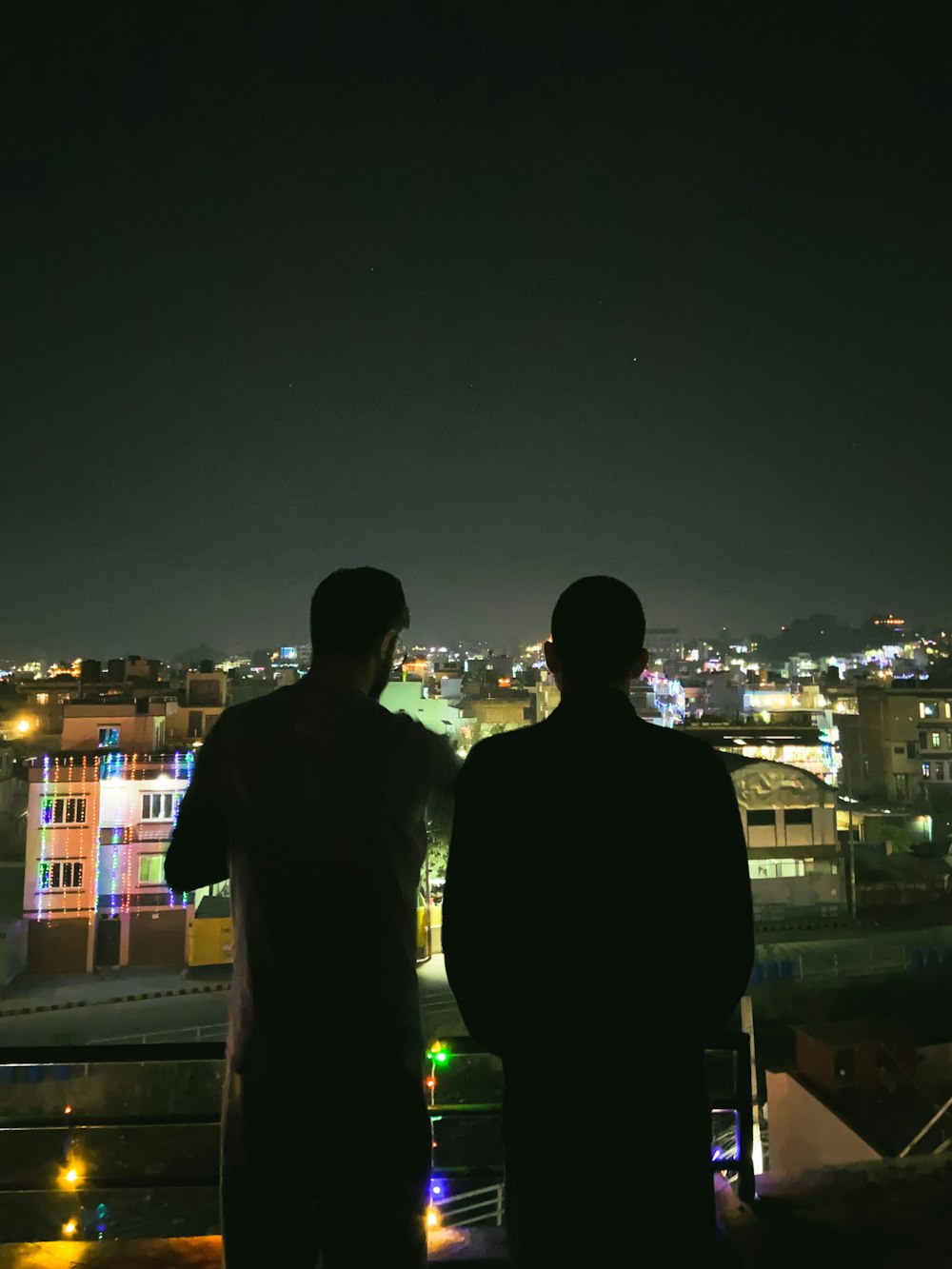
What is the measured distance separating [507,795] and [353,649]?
17.5 inches

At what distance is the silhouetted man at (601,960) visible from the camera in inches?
44.7

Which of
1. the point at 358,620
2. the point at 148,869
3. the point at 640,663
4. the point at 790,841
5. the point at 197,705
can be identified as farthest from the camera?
the point at 197,705

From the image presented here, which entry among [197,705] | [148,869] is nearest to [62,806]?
[148,869]

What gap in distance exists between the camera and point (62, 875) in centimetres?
1631

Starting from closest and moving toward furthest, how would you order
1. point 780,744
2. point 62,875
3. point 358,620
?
point 358,620, point 62,875, point 780,744

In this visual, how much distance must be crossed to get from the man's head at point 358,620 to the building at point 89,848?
1658 cm

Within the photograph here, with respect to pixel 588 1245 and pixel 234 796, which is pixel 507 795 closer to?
pixel 234 796

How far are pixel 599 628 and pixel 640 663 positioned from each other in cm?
13

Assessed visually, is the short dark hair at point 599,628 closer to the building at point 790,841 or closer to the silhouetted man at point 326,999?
the silhouetted man at point 326,999

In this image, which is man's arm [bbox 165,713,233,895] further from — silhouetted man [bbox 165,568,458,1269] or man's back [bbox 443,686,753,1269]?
man's back [bbox 443,686,753,1269]

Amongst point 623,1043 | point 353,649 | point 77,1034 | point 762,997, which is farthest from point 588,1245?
point 762,997

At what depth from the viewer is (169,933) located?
17.0m

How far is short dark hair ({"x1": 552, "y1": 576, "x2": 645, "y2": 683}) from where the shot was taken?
127cm

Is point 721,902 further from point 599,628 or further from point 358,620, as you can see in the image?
point 358,620
